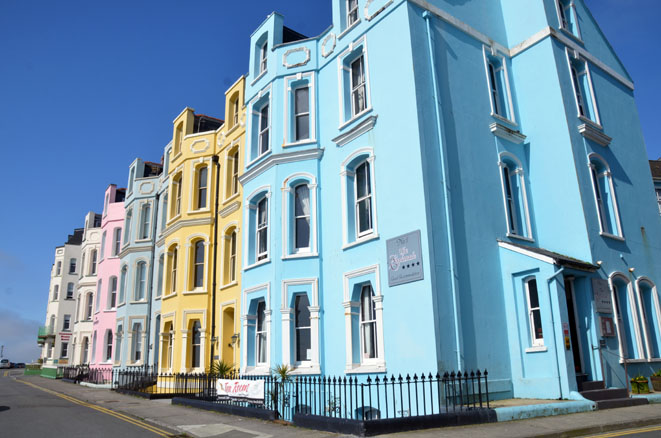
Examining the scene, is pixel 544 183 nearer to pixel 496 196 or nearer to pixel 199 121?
pixel 496 196

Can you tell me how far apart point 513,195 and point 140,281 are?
69.7 ft

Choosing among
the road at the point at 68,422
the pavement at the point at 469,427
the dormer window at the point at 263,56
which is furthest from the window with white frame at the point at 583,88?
the road at the point at 68,422

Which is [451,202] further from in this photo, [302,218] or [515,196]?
[302,218]

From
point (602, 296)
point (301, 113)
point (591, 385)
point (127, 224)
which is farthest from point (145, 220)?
point (591, 385)

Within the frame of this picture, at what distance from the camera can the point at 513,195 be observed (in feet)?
53.6

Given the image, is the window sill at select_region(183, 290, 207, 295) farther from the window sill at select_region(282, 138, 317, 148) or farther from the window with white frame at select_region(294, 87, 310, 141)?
the window with white frame at select_region(294, 87, 310, 141)

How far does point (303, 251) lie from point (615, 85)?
13830 millimetres

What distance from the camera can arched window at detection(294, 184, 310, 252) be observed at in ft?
56.5

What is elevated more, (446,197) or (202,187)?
(202,187)

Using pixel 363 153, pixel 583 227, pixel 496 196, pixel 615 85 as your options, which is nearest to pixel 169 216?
pixel 363 153

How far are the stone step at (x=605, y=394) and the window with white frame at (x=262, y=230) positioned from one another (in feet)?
35.1

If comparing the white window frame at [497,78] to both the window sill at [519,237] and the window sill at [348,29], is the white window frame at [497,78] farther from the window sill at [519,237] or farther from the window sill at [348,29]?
the window sill at [348,29]

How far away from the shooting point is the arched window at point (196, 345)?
2175cm

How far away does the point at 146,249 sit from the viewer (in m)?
29.1
